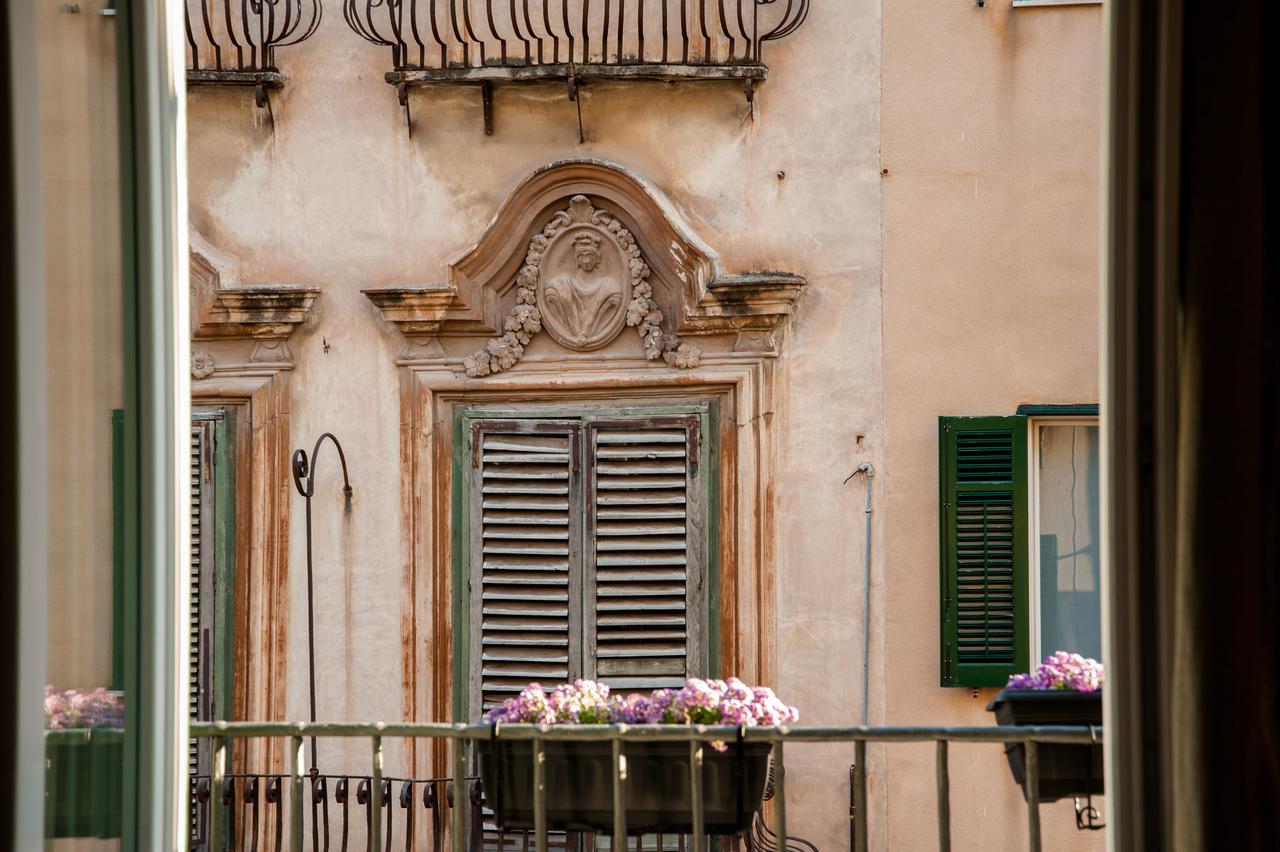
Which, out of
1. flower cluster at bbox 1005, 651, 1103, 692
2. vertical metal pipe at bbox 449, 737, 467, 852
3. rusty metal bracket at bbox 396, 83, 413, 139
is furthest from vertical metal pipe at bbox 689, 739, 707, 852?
rusty metal bracket at bbox 396, 83, 413, 139

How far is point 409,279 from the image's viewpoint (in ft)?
20.8

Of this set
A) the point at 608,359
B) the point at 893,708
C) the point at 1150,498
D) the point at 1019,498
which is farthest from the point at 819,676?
the point at 1150,498

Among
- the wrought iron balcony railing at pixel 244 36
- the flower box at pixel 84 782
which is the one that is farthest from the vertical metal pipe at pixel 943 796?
the wrought iron balcony railing at pixel 244 36

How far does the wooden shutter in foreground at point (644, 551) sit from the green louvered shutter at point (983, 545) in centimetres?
98

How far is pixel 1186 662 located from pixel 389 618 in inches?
181

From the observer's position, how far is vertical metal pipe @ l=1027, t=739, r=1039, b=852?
11.5 ft

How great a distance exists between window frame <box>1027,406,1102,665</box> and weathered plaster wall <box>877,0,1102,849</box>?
0.08 meters

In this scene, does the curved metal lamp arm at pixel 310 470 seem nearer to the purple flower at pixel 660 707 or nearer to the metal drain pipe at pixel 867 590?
the metal drain pipe at pixel 867 590

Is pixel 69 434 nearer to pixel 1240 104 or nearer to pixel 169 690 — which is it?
pixel 169 690

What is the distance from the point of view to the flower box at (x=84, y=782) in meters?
2.10

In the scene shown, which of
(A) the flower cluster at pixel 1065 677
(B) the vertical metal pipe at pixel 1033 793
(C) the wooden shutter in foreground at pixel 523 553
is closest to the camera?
(B) the vertical metal pipe at pixel 1033 793

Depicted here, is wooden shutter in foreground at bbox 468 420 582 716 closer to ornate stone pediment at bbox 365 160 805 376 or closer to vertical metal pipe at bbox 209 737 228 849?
ornate stone pediment at bbox 365 160 805 376

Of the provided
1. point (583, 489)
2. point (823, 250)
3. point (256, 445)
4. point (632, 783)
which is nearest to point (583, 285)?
point (583, 489)

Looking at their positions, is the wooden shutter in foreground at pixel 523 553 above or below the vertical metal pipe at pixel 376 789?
above
